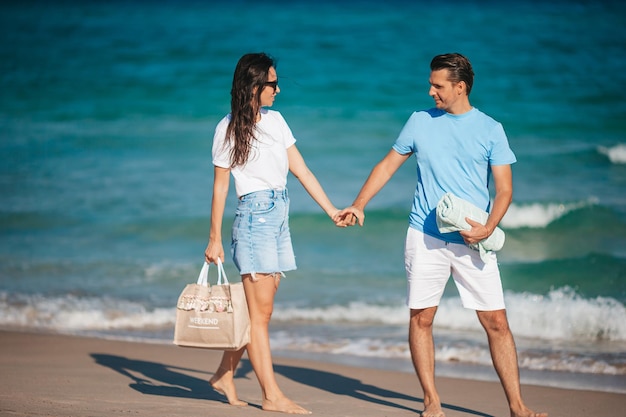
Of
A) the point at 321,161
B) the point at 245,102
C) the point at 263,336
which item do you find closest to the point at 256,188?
the point at 245,102

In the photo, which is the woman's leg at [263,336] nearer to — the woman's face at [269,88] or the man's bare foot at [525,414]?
the woman's face at [269,88]

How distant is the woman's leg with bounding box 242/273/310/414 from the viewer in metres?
4.42

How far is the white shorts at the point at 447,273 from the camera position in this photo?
14.3 ft

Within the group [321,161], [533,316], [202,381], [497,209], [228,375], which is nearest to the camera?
[497,209]

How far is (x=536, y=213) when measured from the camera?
11.6 meters

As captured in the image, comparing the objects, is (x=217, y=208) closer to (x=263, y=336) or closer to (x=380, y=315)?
(x=263, y=336)

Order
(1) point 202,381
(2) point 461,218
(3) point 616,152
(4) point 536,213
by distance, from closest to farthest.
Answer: (2) point 461,218, (1) point 202,381, (4) point 536,213, (3) point 616,152

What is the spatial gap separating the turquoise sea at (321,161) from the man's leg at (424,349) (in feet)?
5.16

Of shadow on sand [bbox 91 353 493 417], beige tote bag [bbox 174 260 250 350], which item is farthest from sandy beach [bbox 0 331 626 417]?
beige tote bag [bbox 174 260 250 350]

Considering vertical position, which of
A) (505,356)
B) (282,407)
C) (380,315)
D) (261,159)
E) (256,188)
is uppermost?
(261,159)

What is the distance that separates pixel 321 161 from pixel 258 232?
1014cm

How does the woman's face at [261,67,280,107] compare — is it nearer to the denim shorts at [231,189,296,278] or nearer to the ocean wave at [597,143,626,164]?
the denim shorts at [231,189,296,278]

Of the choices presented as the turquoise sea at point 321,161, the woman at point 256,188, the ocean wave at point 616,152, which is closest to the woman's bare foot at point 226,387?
the woman at point 256,188

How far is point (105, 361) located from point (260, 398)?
1.56 m
